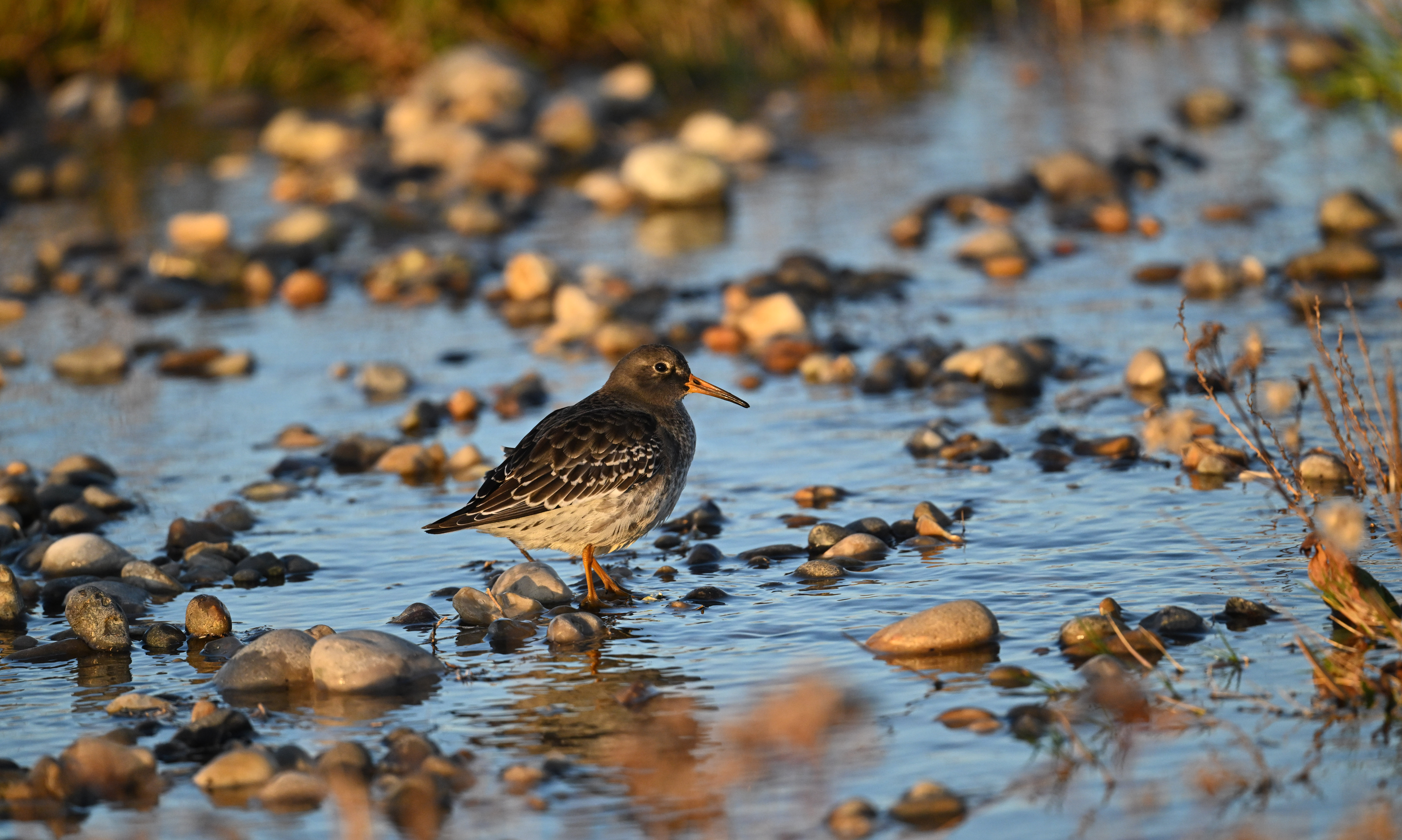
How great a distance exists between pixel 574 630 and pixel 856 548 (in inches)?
64.2

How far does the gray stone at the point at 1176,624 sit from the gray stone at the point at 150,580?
15.8 ft

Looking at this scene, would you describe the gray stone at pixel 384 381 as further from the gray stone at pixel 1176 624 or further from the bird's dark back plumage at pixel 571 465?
the gray stone at pixel 1176 624

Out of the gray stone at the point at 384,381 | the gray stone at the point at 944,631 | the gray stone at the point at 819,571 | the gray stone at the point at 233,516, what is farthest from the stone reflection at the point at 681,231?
the gray stone at the point at 944,631

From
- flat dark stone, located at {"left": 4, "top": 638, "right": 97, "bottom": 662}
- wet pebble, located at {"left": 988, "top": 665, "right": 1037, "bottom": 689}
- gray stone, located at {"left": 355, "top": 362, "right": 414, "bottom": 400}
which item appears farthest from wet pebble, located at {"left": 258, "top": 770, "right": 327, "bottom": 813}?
gray stone, located at {"left": 355, "top": 362, "right": 414, "bottom": 400}

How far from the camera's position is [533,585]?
8156 millimetres

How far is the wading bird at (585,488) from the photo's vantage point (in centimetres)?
811

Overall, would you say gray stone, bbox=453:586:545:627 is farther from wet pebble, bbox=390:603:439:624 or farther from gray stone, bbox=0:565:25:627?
gray stone, bbox=0:565:25:627

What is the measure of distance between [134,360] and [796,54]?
1296 cm

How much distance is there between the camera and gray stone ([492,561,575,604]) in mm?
8125

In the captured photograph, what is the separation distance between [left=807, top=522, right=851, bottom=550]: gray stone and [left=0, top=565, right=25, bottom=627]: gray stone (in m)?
3.94

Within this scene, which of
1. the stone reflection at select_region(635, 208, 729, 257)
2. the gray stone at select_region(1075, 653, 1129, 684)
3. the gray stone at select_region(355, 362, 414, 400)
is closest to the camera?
the gray stone at select_region(1075, 653, 1129, 684)

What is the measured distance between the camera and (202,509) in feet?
32.4

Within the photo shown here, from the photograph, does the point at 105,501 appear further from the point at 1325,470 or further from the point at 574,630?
the point at 1325,470

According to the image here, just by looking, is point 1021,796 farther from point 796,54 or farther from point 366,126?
point 796,54
